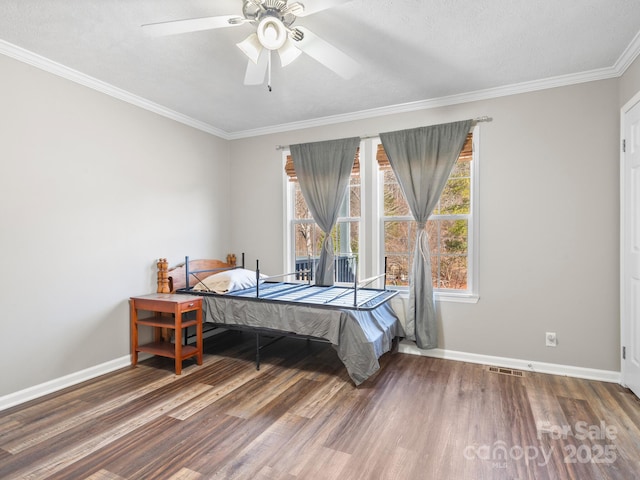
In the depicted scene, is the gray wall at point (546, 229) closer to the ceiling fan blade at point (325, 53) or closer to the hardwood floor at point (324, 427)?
the hardwood floor at point (324, 427)

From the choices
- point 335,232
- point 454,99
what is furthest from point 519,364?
point 454,99

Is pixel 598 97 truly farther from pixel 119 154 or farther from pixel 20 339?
pixel 20 339

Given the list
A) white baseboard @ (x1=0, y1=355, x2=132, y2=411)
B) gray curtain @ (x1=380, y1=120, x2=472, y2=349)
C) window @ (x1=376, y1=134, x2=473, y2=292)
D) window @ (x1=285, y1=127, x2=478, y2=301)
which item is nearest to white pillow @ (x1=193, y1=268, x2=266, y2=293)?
window @ (x1=285, y1=127, x2=478, y2=301)

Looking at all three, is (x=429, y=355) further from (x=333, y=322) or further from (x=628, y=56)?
(x=628, y=56)

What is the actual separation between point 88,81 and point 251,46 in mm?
1860

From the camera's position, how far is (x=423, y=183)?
352 cm

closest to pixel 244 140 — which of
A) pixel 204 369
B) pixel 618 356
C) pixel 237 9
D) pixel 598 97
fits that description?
pixel 237 9

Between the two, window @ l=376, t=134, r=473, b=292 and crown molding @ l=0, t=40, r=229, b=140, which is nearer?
crown molding @ l=0, t=40, r=229, b=140

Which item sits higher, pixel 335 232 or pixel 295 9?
pixel 295 9

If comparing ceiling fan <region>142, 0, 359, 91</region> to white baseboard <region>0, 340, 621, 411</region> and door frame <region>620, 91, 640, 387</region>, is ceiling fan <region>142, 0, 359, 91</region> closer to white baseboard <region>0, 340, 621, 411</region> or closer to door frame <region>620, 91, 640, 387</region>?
door frame <region>620, 91, 640, 387</region>

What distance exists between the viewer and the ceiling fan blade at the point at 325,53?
2.05 m

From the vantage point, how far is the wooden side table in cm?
312

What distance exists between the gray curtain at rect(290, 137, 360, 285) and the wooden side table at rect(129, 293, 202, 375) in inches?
55.6

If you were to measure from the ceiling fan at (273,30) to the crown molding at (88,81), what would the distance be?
4.81 ft
